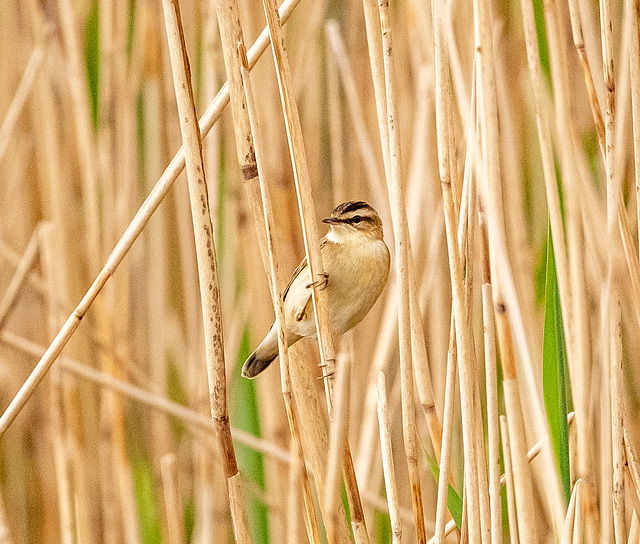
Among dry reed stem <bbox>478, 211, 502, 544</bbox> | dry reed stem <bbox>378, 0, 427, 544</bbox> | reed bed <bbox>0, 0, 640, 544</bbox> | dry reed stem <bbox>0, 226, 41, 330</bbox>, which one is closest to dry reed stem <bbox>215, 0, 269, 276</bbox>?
reed bed <bbox>0, 0, 640, 544</bbox>

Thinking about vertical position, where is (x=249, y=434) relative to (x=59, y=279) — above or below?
below

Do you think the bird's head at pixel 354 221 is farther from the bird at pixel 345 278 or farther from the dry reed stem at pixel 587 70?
the dry reed stem at pixel 587 70

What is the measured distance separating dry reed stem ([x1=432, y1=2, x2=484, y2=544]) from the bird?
1.55 feet

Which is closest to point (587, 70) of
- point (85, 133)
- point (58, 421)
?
point (85, 133)

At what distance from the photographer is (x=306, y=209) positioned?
0.79m

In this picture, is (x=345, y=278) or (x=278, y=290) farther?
(x=345, y=278)

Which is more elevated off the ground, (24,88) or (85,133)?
(24,88)

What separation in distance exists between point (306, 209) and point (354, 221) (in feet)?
1.89

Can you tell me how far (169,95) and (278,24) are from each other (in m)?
0.95

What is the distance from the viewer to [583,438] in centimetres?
88

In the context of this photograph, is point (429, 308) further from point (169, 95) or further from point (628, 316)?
point (169, 95)

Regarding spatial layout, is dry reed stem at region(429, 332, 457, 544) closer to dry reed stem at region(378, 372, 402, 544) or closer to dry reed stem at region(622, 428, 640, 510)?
dry reed stem at region(378, 372, 402, 544)

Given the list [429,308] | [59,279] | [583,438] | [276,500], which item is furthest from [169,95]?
[583,438]

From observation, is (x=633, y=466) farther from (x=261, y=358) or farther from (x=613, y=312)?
(x=261, y=358)
